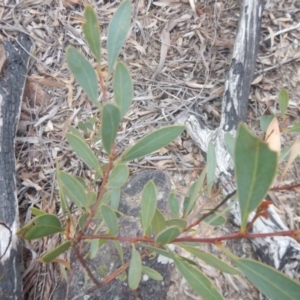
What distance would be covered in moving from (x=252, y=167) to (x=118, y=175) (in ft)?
0.84

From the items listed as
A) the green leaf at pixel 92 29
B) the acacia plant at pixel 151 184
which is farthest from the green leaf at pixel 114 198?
the green leaf at pixel 92 29

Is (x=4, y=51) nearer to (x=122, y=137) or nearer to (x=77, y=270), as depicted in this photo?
(x=122, y=137)

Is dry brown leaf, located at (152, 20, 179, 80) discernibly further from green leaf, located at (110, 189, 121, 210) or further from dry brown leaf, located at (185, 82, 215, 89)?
green leaf, located at (110, 189, 121, 210)

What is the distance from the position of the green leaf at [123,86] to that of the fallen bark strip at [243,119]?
0.62 metres

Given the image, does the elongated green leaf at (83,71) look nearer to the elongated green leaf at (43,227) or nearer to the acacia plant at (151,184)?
the acacia plant at (151,184)

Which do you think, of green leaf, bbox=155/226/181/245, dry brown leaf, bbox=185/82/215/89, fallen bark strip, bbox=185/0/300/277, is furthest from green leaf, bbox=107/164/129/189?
dry brown leaf, bbox=185/82/215/89

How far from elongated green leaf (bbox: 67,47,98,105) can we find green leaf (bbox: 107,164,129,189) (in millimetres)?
105

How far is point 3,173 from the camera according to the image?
1204 millimetres

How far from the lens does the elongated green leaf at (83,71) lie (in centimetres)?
59

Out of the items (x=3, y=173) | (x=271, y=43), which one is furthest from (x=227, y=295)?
(x=271, y=43)

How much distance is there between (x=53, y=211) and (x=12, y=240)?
0.70 ft

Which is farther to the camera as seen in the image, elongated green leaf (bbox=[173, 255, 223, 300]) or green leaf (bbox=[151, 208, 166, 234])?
green leaf (bbox=[151, 208, 166, 234])

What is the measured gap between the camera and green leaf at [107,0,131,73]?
60cm

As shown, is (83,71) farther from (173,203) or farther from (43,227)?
(173,203)
